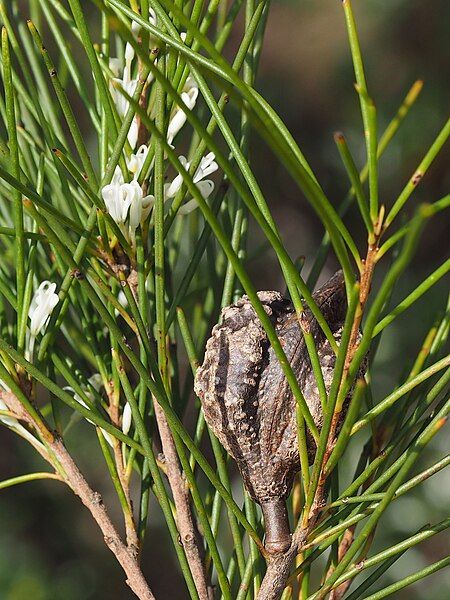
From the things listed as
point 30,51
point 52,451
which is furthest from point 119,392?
point 30,51

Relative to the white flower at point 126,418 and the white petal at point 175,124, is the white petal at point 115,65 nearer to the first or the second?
the white petal at point 175,124

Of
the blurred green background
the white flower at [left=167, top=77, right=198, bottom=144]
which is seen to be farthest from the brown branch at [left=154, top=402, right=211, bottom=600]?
the blurred green background

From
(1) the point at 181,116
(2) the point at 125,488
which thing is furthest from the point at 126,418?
(1) the point at 181,116

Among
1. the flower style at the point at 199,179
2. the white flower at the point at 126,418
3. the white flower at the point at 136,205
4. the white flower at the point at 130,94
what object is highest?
the white flower at the point at 130,94

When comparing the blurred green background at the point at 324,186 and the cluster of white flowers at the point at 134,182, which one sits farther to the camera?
the blurred green background at the point at 324,186

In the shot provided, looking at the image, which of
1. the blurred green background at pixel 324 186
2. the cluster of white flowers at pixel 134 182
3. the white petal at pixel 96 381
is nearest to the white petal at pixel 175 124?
the cluster of white flowers at pixel 134 182
